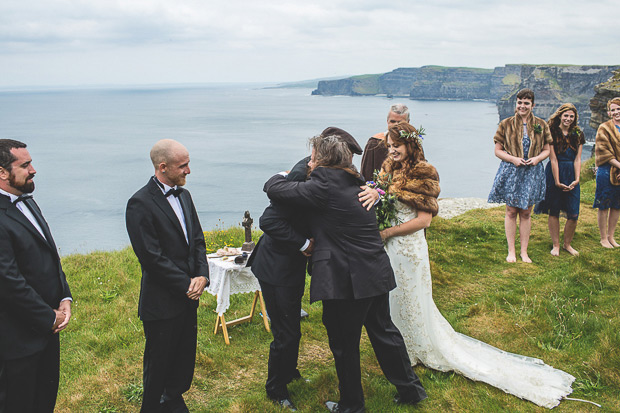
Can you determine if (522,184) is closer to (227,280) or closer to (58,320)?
(227,280)

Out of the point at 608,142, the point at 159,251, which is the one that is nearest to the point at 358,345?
the point at 159,251

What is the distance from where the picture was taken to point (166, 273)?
3719 millimetres

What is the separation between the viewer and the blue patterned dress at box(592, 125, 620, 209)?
7824mm

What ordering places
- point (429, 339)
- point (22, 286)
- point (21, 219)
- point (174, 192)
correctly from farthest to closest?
point (429, 339) < point (174, 192) < point (21, 219) < point (22, 286)

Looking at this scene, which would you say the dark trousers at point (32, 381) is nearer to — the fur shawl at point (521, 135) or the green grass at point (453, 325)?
the green grass at point (453, 325)

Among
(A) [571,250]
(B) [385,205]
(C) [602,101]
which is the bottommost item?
(A) [571,250]

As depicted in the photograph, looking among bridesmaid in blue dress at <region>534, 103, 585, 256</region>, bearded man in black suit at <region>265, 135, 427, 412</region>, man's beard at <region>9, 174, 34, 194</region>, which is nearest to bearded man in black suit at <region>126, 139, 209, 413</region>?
man's beard at <region>9, 174, 34, 194</region>

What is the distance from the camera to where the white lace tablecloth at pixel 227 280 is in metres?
5.86

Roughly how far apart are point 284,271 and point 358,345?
897 millimetres

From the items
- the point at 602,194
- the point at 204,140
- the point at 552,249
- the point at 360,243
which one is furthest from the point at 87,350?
the point at 204,140

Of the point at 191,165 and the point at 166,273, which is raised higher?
the point at 166,273

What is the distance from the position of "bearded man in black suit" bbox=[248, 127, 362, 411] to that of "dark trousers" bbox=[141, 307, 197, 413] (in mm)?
727

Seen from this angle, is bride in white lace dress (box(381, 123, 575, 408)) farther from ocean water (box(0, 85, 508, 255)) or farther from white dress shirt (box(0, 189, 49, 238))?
ocean water (box(0, 85, 508, 255))

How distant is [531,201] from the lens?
24.5 ft
